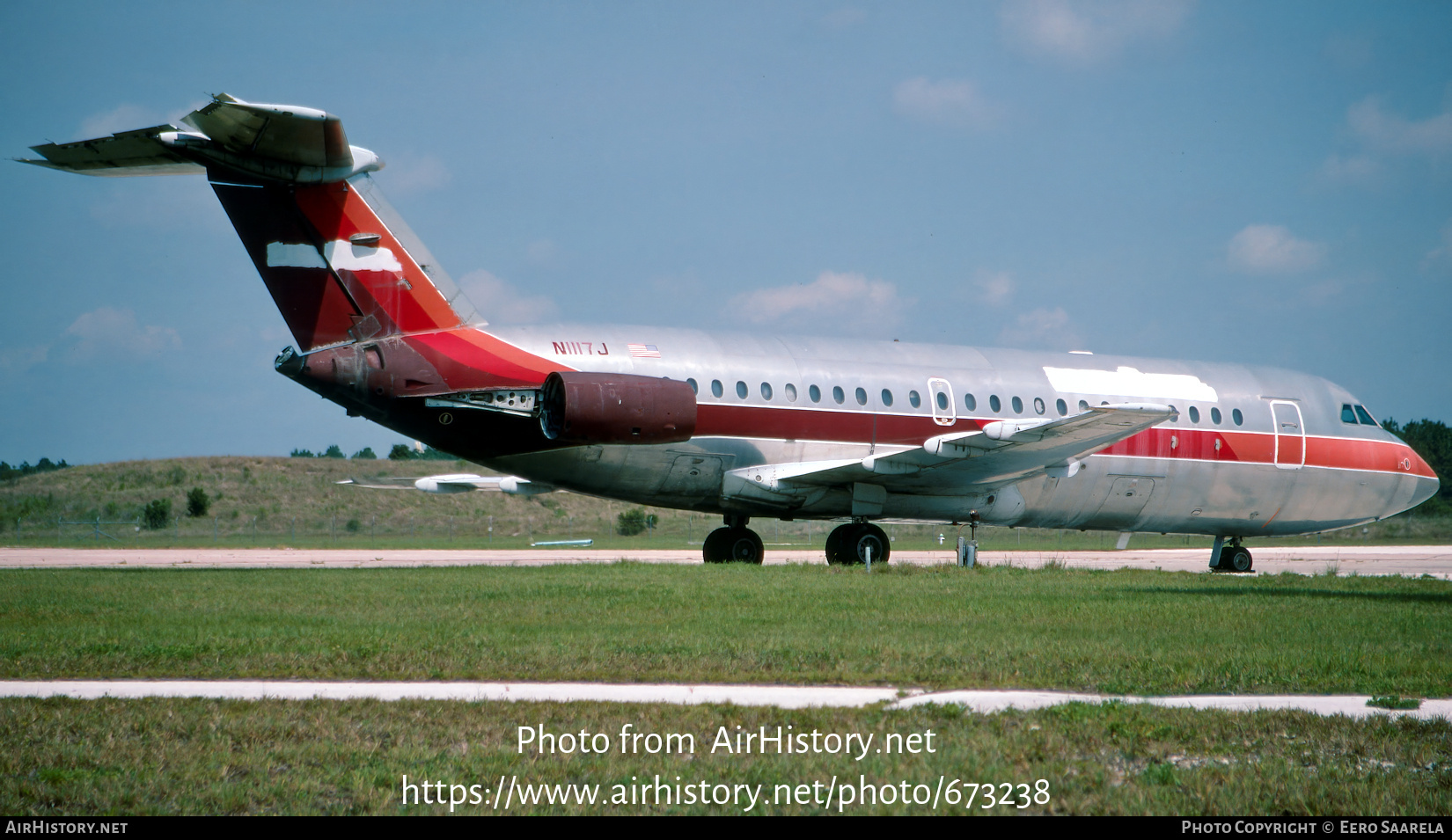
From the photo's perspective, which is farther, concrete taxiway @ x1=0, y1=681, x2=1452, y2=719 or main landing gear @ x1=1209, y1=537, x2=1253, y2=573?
main landing gear @ x1=1209, y1=537, x2=1253, y2=573

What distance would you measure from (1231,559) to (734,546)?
12.1 meters

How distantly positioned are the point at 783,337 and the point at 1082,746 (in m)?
16.9

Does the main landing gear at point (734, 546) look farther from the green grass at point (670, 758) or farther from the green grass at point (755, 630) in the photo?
the green grass at point (670, 758)

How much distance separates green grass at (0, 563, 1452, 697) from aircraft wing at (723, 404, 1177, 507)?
2954mm

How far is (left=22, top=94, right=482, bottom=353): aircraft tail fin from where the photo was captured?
17.5 metres

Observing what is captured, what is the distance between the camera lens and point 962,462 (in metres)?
22.6

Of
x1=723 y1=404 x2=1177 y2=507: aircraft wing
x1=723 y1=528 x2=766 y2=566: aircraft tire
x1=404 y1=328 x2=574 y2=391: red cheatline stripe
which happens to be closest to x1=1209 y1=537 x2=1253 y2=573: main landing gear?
x1=723 y1=404 x2=1177 y2=507: aircraft wing

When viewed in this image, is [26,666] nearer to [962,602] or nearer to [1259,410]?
[962,602]

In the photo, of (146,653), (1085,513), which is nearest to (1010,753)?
(146,653)

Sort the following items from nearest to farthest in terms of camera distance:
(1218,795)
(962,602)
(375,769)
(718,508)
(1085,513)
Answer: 1. (1218,795)
2. (375,769)
3. (962,602)
4. (718,508)
5. (1085,513)

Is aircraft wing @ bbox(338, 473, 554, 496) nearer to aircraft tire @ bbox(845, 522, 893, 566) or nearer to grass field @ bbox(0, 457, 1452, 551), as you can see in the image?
aircraft tire @ bbox(845, 522, 893, 566)

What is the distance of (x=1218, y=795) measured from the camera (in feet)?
19.8

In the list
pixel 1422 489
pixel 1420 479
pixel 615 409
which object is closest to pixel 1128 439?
pixel 1420 479

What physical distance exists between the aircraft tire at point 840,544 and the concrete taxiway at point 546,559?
171 centimetres
